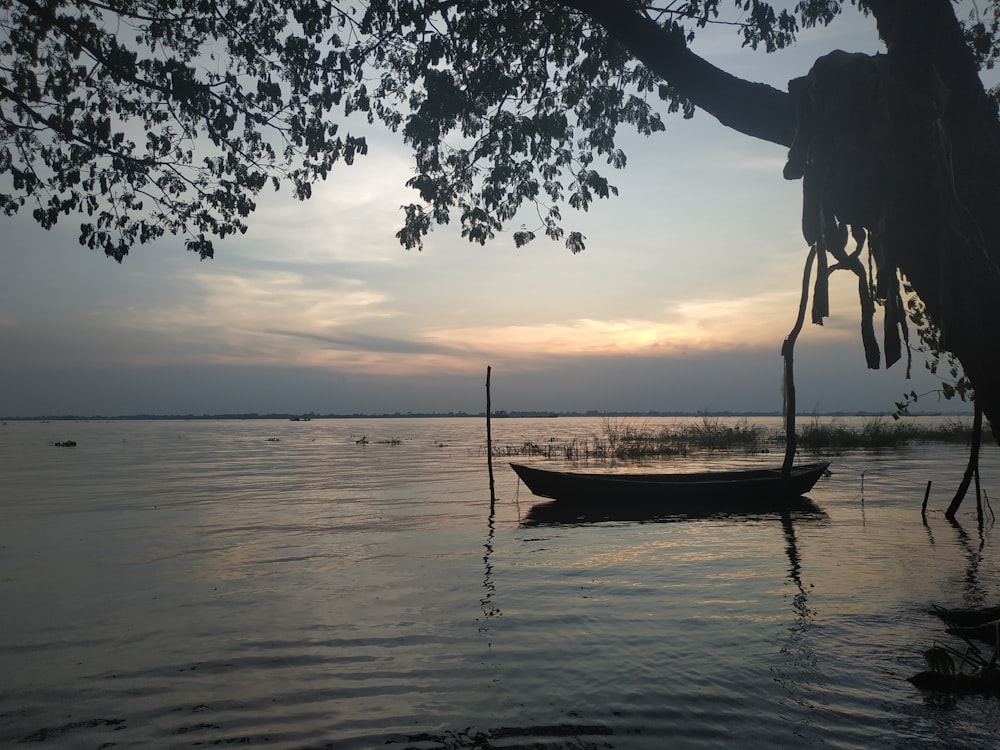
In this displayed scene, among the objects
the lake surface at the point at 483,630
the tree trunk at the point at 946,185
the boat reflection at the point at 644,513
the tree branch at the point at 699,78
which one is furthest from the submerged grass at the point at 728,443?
the tree trunk at the point at 946,185

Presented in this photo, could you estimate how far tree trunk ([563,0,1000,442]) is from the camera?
5207mm

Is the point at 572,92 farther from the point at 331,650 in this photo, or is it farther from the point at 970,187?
the point at 331,650

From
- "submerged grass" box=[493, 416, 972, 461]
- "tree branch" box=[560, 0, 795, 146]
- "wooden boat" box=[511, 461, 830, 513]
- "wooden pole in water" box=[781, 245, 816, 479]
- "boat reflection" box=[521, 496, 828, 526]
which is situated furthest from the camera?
"submerged grass" box=[493, 416, 972, 461]

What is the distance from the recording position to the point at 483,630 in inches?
335

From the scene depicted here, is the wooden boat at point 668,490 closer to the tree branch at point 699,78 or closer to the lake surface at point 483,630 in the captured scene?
the lake surface at point 483,630

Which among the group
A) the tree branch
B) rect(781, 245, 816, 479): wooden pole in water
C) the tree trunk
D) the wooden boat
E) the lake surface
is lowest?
the lake surface

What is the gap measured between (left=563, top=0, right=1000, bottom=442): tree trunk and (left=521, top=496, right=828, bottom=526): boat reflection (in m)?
13.3

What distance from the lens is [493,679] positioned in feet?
22.2

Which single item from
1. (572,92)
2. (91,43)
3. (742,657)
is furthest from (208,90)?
(742,657)

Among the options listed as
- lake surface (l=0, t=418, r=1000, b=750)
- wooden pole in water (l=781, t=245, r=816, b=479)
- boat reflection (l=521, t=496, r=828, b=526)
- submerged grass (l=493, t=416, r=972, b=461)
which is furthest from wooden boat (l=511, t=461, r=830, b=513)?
submerged grass (l=493, t=416, r=972, b=461)

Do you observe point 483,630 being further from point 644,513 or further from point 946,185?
point 644,513

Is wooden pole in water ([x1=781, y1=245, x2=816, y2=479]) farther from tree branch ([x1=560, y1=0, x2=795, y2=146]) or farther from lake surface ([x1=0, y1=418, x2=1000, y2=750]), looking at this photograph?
lake surface ([x1=0, y1=418, x2=1000, y2=750])

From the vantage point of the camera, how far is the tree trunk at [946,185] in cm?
521

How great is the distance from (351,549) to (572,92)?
9647 mm
